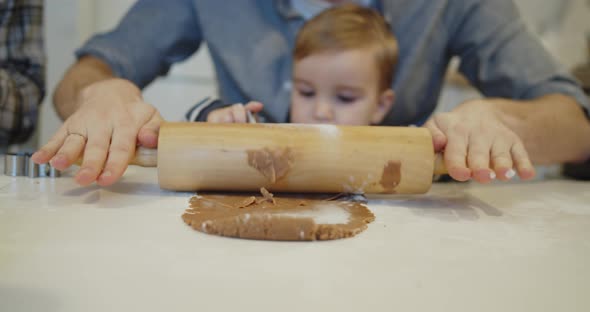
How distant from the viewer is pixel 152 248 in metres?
0.45

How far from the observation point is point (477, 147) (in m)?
0.71

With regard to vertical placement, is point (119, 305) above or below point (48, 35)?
below

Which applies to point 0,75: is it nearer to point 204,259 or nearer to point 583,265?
point 204,259

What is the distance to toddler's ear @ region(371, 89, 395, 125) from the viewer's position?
1.24m

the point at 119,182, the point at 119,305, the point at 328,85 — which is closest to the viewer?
the point at 119,305

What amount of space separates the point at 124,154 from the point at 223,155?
0.52 feet

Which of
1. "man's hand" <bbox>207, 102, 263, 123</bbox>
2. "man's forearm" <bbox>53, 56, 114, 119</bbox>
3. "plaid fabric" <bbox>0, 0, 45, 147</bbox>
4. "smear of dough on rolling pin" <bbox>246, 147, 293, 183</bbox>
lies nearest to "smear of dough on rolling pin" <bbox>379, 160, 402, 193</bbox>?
"smear of dough on rolling pin" <bbox>246, 147, 293, 183</bbox>

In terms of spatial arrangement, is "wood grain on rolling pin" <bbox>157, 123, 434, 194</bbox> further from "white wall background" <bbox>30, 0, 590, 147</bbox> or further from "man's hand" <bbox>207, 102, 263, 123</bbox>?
"white wall background" <bbox>30, 0, 590, 147</bbox>

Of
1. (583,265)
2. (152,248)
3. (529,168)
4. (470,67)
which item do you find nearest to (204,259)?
(152,248)

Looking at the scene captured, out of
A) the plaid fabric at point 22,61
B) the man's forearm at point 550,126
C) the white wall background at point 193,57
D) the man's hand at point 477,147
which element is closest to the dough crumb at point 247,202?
the man's hand at point 477,147

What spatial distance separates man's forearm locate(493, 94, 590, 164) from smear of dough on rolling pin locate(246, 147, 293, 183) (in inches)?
21.0

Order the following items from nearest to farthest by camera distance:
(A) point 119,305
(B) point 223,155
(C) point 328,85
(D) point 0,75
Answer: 1. (A) point 119,305
2. (B) point 223,155
3. (C) point 328,85
4. (D) point 0,75

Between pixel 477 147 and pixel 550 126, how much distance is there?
0.40 metres

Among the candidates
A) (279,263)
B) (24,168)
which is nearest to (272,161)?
(279,263)
